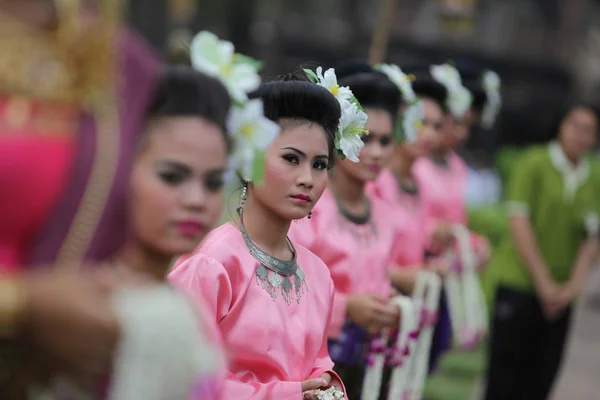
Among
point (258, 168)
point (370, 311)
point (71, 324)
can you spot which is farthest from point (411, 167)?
point (71, 324)

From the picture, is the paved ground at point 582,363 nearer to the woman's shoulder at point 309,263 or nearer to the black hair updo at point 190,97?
the woman's shoulder at point 309,263

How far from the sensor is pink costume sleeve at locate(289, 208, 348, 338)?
4000 mm

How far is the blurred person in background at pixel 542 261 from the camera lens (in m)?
6.23

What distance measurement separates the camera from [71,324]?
5.83 ft

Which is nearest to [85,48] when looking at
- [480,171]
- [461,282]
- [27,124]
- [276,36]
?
[27,124]

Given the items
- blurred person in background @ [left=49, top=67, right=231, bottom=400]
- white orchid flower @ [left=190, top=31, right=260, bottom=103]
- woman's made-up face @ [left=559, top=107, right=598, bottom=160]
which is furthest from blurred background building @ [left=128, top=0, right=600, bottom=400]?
blurred person in background @ [left=49, top=67, right=231, bottom=400]

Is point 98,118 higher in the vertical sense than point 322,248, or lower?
higher

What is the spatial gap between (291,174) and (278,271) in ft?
0.99

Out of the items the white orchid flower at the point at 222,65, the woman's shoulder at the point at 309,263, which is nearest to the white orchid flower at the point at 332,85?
the woman's shoulder at the point at 309,263

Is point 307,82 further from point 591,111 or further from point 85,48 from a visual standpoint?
point 591,111

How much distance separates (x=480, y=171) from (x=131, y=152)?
609 inches

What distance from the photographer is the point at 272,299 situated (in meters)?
3.17

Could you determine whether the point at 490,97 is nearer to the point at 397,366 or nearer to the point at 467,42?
the point at 397,366

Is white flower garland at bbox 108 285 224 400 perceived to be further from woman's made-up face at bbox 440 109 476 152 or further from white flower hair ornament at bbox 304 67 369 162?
woman's made-up face at bbox 440 109 476 152
